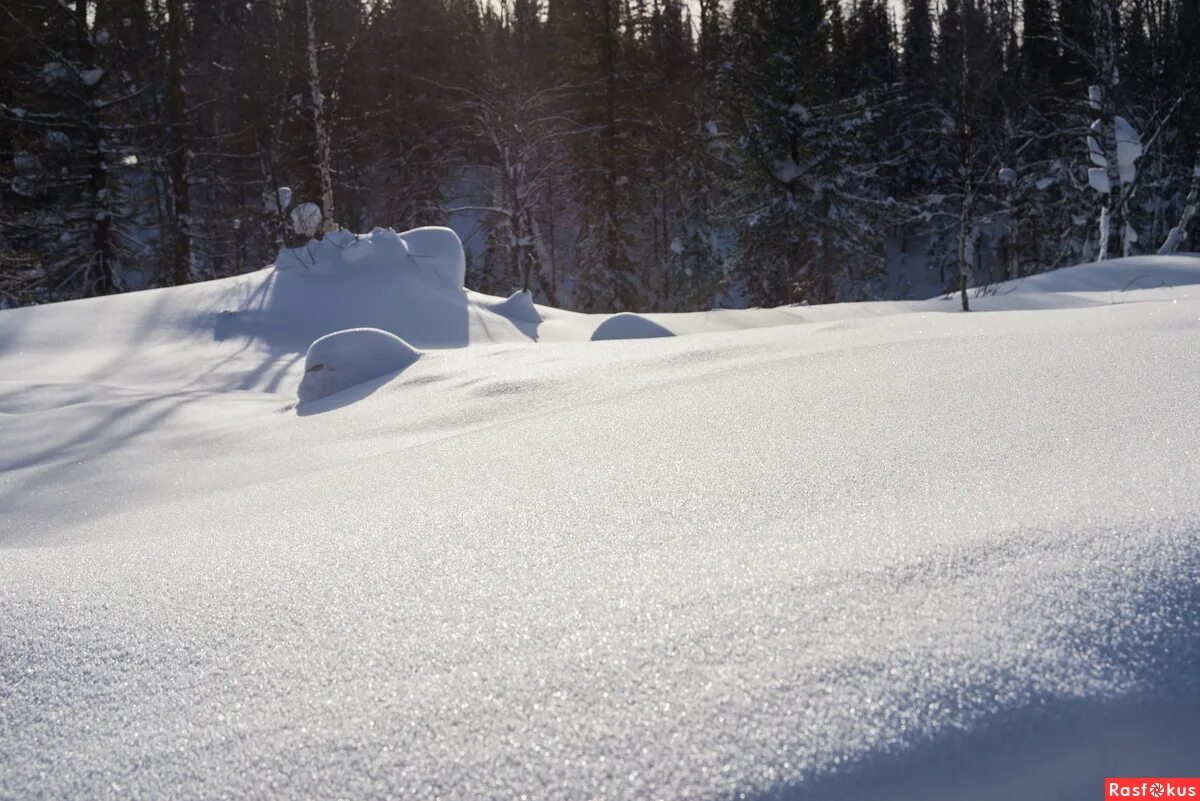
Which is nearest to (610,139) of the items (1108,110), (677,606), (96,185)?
(1108,110)

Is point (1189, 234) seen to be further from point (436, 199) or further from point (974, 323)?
point (974, 323)

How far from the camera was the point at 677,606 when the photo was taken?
3.12 feet

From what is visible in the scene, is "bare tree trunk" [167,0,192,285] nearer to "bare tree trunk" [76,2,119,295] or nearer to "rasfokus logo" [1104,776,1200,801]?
"bare tree trunk" [76,2,119,295]

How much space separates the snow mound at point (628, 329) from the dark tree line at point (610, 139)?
15.1 ft

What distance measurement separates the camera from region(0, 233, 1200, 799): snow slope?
717mm

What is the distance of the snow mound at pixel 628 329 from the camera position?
676 centimetres

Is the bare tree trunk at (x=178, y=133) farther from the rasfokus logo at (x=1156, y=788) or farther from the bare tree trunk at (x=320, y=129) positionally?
the rasfokus logo at (x=1156, y=788)

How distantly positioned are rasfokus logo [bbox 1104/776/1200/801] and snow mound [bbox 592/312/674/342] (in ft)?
19.8

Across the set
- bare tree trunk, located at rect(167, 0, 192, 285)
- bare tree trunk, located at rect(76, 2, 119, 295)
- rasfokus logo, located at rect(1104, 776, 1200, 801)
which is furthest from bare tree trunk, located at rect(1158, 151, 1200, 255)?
bare tree trunk, located at rect(76, 2, 119, 295)

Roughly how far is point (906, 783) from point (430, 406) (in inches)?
104

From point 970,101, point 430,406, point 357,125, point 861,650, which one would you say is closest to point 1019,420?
point 861,650

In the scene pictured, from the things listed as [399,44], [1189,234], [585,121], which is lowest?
[1189,234]

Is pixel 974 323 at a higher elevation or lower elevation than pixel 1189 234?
A: lower

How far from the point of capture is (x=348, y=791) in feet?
2.35
